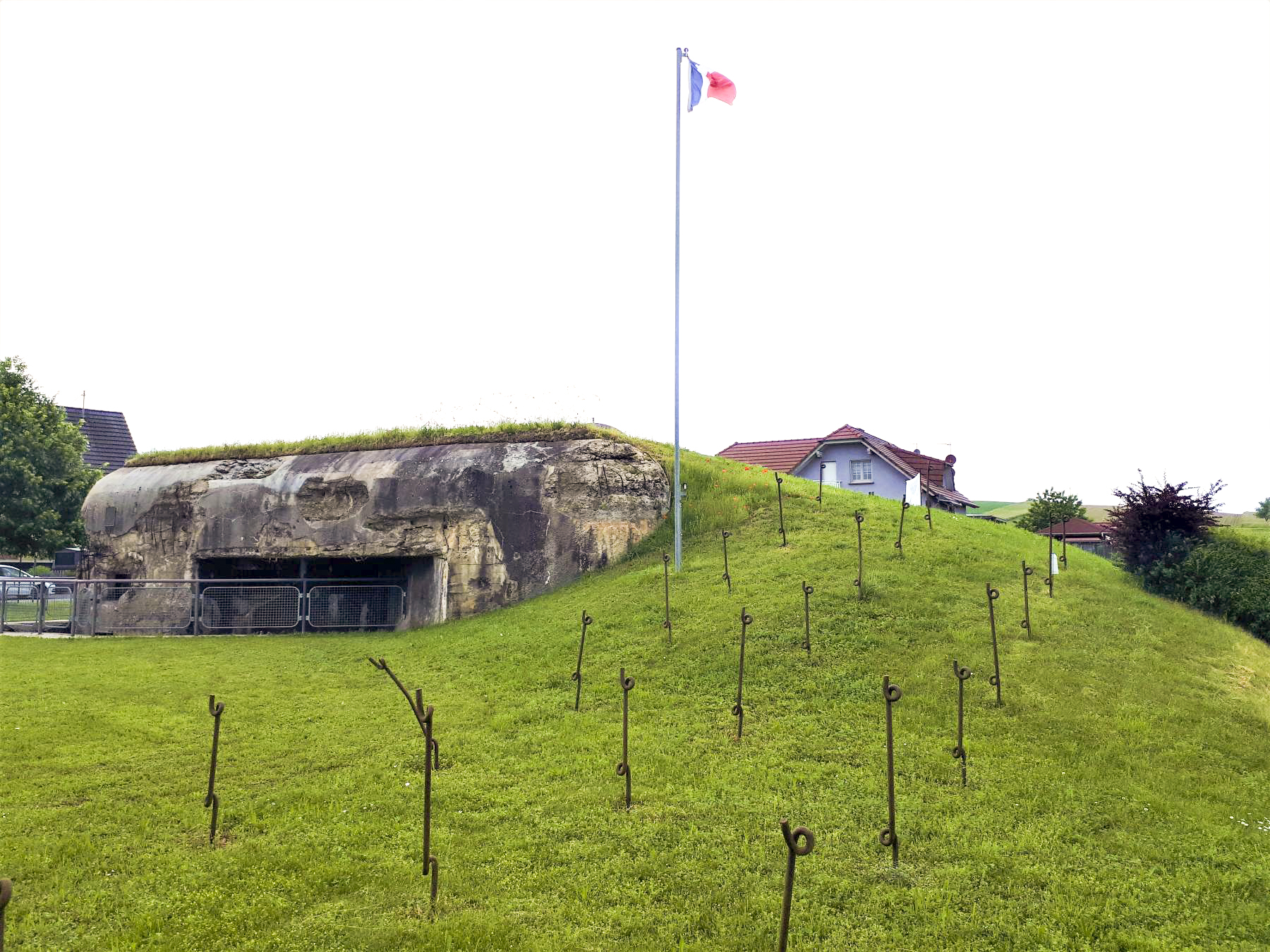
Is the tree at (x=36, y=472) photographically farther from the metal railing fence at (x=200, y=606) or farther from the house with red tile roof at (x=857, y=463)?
the house with red tile roof at (x=857, y=463)

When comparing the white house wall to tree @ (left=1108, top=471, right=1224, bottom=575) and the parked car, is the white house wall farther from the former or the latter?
the parked car

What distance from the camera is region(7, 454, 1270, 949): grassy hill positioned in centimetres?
565

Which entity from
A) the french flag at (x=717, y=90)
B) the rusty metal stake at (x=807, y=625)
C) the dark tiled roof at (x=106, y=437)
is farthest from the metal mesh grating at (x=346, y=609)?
the dark tiled roof at (x=106, y=437)

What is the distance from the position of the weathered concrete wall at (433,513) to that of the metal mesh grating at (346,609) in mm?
725

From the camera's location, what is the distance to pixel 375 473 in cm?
1908

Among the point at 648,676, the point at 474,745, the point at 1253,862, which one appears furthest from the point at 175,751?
the point at 1253,862

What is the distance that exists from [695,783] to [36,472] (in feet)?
98.3

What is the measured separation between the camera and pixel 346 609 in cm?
1844

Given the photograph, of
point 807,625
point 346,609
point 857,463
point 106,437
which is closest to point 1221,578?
point 807,625

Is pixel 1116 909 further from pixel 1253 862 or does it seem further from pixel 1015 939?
pixel 1253 862

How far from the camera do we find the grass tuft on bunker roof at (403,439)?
1909 cm

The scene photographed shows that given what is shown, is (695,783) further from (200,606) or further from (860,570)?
(200,606)

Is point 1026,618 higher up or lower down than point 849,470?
lower down

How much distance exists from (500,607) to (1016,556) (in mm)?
9999
